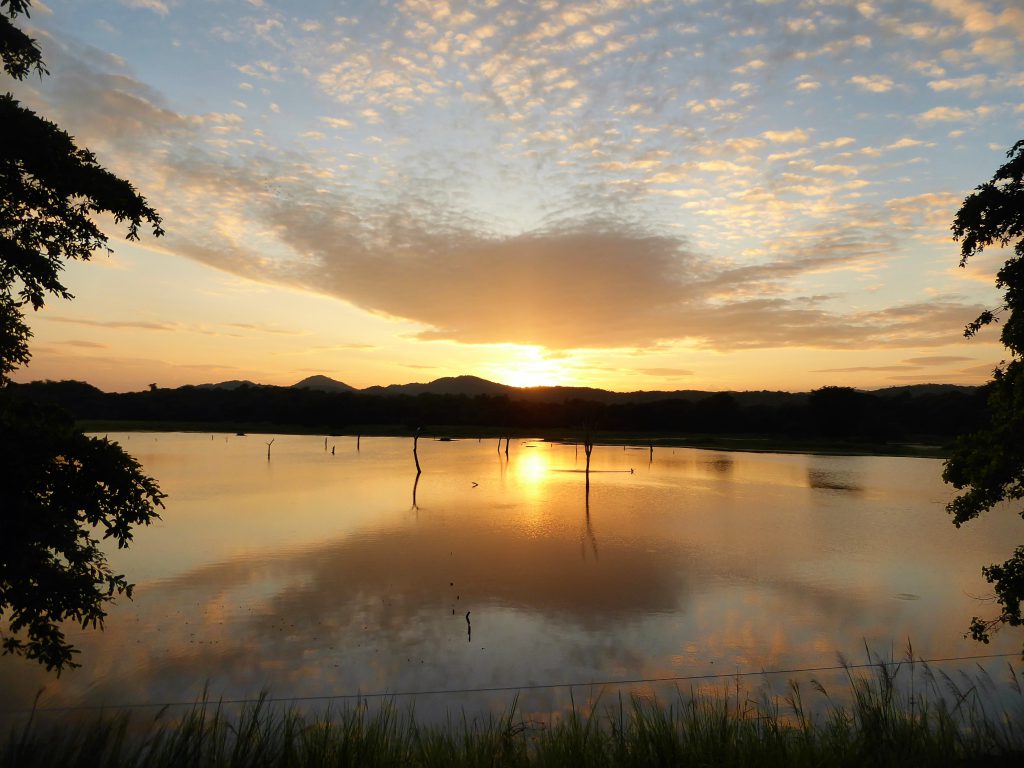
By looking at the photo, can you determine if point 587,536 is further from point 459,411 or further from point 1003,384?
point 459,411

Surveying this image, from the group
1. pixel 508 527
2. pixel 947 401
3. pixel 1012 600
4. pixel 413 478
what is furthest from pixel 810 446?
pixel 1012 600

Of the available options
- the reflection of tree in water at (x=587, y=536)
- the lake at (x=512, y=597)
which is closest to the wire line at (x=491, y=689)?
the lake at (x=512, y=597)

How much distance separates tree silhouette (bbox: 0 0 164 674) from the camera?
734cm

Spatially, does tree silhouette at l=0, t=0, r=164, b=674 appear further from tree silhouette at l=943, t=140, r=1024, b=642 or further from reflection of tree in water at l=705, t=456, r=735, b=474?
reflection of tree in water at l=705, t=456, r=735, b=474

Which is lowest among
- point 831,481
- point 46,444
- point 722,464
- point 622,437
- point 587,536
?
point 587,536

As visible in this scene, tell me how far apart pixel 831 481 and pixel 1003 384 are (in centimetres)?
4872

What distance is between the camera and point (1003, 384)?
1060 centimetres

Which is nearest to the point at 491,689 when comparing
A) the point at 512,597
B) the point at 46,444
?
the point at 512,597

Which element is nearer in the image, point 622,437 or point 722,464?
point 722,464

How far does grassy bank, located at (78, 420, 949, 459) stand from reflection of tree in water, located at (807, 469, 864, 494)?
108 feet

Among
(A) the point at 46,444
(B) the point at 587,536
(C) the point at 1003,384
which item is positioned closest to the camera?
(A) the point at 46,444

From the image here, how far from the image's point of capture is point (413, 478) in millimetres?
53375

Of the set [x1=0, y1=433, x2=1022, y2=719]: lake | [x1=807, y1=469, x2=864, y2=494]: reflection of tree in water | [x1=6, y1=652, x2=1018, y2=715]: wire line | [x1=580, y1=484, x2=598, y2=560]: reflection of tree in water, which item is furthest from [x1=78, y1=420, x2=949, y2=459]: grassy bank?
[x1=6, y1=652, x2=1018, y2=715]: wire line

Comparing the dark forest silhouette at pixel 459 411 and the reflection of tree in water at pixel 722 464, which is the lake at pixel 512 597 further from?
the dark forest silhouette at pixel 459 411
